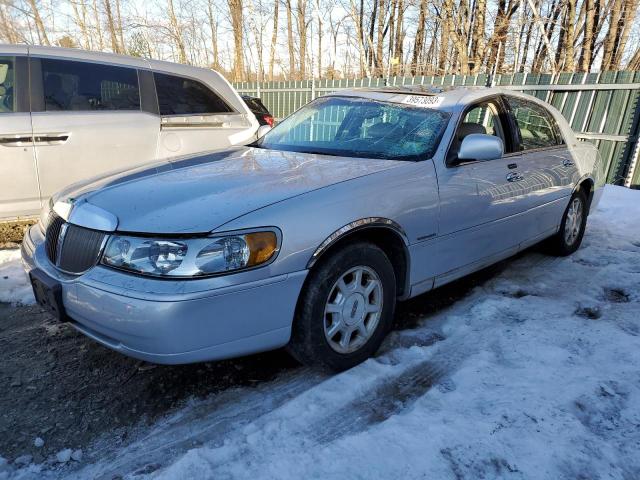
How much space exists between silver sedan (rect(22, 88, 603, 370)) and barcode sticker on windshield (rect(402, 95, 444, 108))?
15 millimetres

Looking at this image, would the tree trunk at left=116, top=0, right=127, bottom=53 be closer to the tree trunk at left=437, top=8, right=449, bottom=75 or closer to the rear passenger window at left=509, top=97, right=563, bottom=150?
the tree trunk at left=437, top=8, right=449, bottom=75

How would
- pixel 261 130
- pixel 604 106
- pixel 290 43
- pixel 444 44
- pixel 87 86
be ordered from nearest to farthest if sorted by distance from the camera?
pixel 87 86
pixel 261 130
pixel 604 106
pixel 444 44
pixel 290 43

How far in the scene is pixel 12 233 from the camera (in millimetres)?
5016

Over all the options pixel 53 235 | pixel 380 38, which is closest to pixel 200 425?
pixel 53 235

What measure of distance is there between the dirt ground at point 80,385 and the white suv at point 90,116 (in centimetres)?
173

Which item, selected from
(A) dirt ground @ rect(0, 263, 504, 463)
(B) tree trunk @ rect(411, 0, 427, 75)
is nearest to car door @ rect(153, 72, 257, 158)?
(A) dirt ground @ rect(0, 263, 504, 463)

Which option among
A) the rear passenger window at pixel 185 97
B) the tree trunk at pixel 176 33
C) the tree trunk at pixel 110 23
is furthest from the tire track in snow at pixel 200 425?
the tree trunk at pixel 110 23

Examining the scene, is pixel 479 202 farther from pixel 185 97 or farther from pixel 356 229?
pixel 185 97

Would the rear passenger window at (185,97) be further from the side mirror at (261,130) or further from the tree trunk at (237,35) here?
the tree trunk at (237,35)

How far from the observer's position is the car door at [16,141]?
13.9 feet

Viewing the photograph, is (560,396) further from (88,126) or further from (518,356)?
(88,126)

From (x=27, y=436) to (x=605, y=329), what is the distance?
3.39 meters

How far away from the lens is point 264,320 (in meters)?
2.23

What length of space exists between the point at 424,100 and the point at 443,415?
2.20 m
